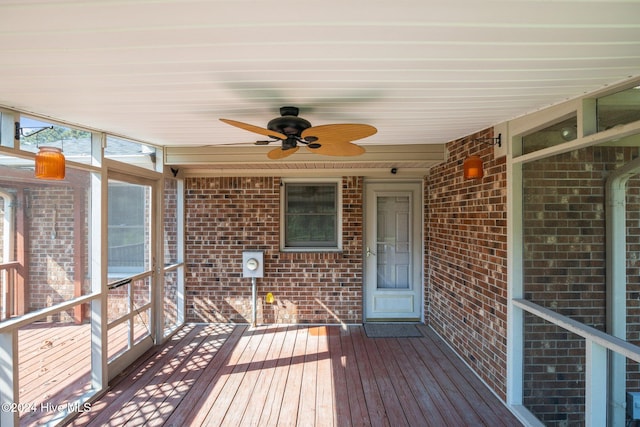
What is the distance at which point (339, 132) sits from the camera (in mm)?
1860

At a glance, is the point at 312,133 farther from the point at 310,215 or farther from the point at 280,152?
the point at 310,215

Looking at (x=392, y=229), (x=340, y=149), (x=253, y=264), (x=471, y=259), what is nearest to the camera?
(x=340, y=149)

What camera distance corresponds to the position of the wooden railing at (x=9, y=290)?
199 centimetres

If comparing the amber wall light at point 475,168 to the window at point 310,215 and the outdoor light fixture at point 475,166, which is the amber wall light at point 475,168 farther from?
the window at point 310,215

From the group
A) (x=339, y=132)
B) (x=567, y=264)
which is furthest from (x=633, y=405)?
(x=339, y=132)

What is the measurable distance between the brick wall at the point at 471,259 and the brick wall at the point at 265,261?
1059 mm

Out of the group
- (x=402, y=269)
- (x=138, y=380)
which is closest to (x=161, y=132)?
(x=138, y=380)

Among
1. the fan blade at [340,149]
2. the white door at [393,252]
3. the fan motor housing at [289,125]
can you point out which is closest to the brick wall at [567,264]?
the fan blade at [340,149]

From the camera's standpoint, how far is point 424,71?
1.60m

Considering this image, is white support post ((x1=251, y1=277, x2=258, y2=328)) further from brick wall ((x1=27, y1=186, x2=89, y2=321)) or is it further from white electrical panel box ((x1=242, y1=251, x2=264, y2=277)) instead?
brick wall ((x1=27, y1=186, x2=89, y2=321))

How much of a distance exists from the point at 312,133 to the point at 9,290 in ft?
7.81

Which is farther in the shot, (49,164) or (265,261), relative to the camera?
(265,261)

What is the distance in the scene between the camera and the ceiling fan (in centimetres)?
181

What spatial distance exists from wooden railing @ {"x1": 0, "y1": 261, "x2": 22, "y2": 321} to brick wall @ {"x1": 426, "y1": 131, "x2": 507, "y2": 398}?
12.6ft
